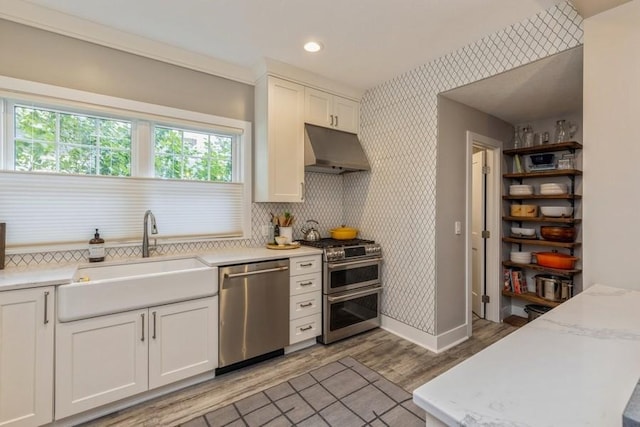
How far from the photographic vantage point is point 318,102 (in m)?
3.26

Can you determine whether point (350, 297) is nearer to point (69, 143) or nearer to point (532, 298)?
point (532, 298)

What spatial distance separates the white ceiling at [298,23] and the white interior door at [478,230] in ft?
5.27

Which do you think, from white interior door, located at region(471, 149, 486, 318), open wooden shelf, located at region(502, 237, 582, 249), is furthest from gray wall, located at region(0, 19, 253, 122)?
open wooden shelf, located at region(502, 237, 582, 249)

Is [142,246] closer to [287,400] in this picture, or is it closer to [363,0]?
[287,400]

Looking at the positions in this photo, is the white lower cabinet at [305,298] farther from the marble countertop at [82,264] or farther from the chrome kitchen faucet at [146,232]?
the chrome kitchen faucet at [146,232]

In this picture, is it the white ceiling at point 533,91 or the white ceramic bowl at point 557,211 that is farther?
the white ceramic bowl at point 557,211

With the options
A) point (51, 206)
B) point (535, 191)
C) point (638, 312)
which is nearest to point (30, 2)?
point (51, 206)

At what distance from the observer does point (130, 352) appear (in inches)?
79.9

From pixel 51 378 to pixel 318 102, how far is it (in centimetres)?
304

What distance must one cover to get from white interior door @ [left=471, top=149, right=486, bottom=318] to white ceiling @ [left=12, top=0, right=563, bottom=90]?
161cm

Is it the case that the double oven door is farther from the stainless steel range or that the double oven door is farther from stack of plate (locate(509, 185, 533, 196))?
stack of plate (locate(509, 185, 533, 196))

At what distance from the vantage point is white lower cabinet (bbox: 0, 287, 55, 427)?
5.49ft

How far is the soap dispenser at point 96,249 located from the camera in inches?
90.7

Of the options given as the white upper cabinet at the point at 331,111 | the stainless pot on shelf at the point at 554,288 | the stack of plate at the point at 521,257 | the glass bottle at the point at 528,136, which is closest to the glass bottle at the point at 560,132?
the glass bottle at the point at 528,136
